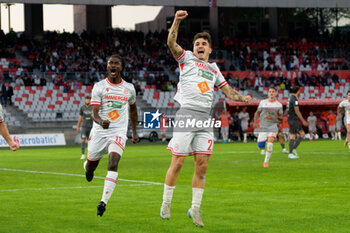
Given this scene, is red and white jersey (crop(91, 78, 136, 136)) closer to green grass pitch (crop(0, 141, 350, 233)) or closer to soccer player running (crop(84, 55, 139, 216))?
soccer player running (crop(84, 55, 139, 216))

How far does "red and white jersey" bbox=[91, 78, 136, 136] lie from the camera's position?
11219 millimetres

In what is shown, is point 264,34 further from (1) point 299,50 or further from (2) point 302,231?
(2) point 302,231

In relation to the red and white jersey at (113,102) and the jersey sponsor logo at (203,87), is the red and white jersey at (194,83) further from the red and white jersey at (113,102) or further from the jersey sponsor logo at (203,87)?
the red and white jersey at (113,102)

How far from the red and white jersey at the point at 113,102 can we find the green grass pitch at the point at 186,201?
1330 millimetres

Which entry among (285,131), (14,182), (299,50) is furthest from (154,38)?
(14,182)

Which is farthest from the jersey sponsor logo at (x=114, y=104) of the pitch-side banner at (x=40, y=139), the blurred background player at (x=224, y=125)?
the blurred background player at (x=224, y=125)

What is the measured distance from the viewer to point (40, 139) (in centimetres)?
3969

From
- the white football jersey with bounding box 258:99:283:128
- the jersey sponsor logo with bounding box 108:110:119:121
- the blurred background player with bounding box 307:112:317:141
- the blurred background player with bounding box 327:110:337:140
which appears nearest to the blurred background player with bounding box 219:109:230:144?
the blurred background player with bounding box 307:112:317:141

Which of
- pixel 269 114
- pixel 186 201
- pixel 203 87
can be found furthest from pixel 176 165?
pixel 269 114

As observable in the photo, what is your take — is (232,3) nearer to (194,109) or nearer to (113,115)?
(113,115)

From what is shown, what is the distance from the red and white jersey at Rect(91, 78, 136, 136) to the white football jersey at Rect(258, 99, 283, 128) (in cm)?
1111

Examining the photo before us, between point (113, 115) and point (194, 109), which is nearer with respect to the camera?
point (194, 109)

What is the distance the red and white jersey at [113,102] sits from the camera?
442 inches

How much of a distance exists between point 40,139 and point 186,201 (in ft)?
95.3
